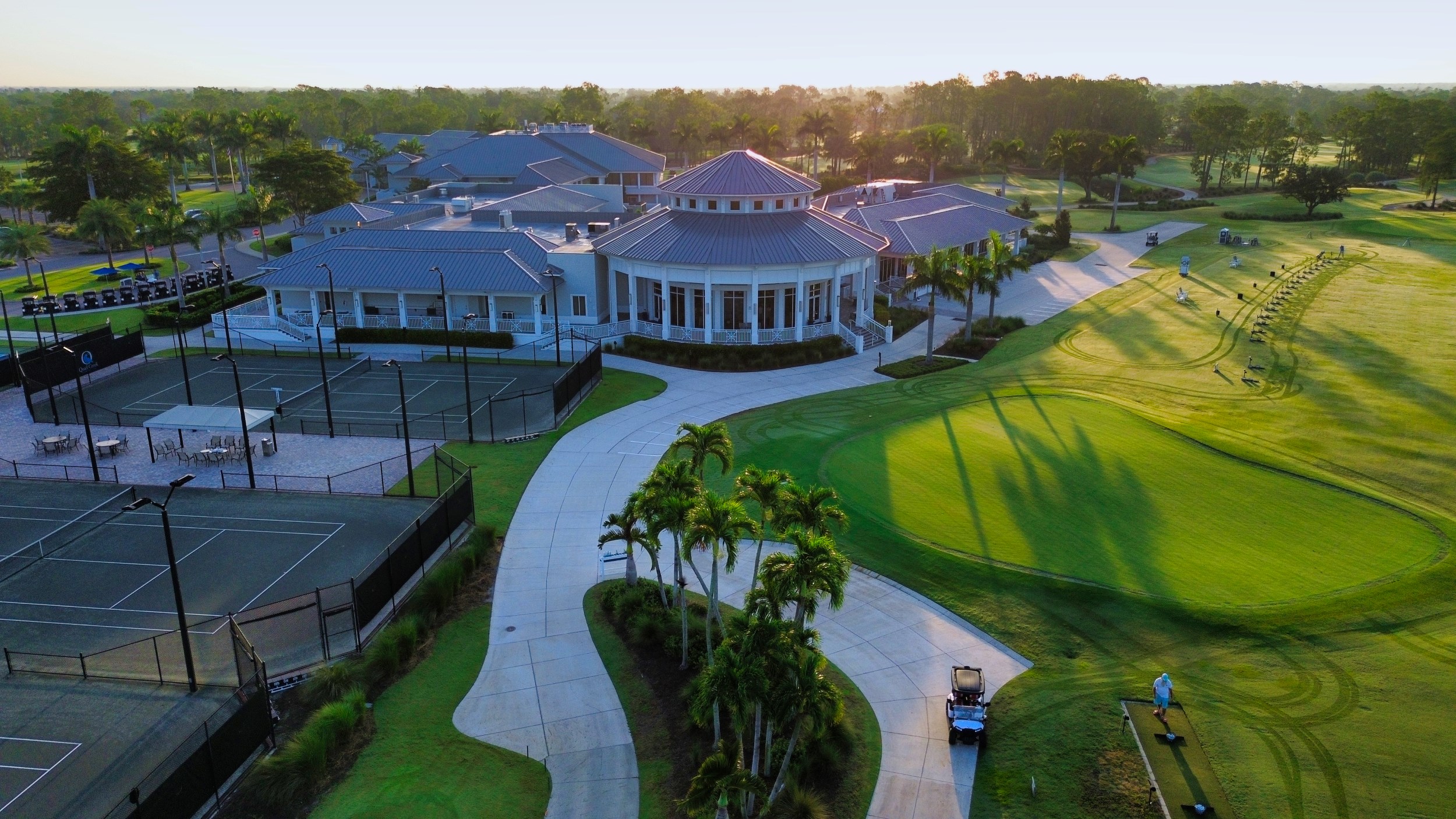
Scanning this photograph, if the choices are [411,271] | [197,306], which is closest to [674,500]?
[411,271]

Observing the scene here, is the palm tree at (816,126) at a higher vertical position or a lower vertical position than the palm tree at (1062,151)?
higher

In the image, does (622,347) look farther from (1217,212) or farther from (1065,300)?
(1217,212)

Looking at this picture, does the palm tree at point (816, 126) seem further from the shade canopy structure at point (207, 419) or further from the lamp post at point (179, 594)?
the lamp post at point (179, 594)

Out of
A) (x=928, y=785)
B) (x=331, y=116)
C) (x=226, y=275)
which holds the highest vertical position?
(x=331, y=116)

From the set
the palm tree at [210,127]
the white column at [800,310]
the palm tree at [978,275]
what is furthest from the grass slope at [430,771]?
the palm tree at [210,127]

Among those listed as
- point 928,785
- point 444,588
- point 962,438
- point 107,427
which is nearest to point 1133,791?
point 928,785

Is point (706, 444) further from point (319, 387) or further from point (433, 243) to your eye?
point (433, 243)

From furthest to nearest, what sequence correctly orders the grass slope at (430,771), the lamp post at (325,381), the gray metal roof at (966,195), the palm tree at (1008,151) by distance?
1. the palm tree at (1008,151)
2. the gray metal roof at (966,195)
3. the lamp post at (325,381)
4. the grass slope at (430,771)
